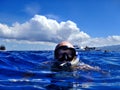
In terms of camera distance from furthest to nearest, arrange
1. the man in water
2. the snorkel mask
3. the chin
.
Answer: the snorkel mask → the man in water → the chin

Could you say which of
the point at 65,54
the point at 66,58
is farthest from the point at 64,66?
the point at 65,54

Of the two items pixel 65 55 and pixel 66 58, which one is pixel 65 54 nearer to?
pixel 65 55

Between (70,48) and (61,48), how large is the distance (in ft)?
1.12

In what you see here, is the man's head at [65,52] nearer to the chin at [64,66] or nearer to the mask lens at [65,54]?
the mask lens at [65,54]

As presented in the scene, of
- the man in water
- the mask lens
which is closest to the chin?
the man in water

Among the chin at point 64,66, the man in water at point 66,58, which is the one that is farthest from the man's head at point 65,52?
the chin at point 64,66

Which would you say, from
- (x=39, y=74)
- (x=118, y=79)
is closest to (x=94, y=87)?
(x=118, y=79)

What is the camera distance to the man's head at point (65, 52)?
454 inches

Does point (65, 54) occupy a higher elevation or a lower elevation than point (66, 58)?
higher

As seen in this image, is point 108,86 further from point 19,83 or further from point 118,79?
point 19,83

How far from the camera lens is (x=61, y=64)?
1107 cm

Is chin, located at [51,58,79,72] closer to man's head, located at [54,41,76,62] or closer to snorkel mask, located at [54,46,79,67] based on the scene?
snorkel mask, located at [54,46,79,67]

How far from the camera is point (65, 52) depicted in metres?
11.6

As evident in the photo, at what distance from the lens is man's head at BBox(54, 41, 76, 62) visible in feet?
37.8
